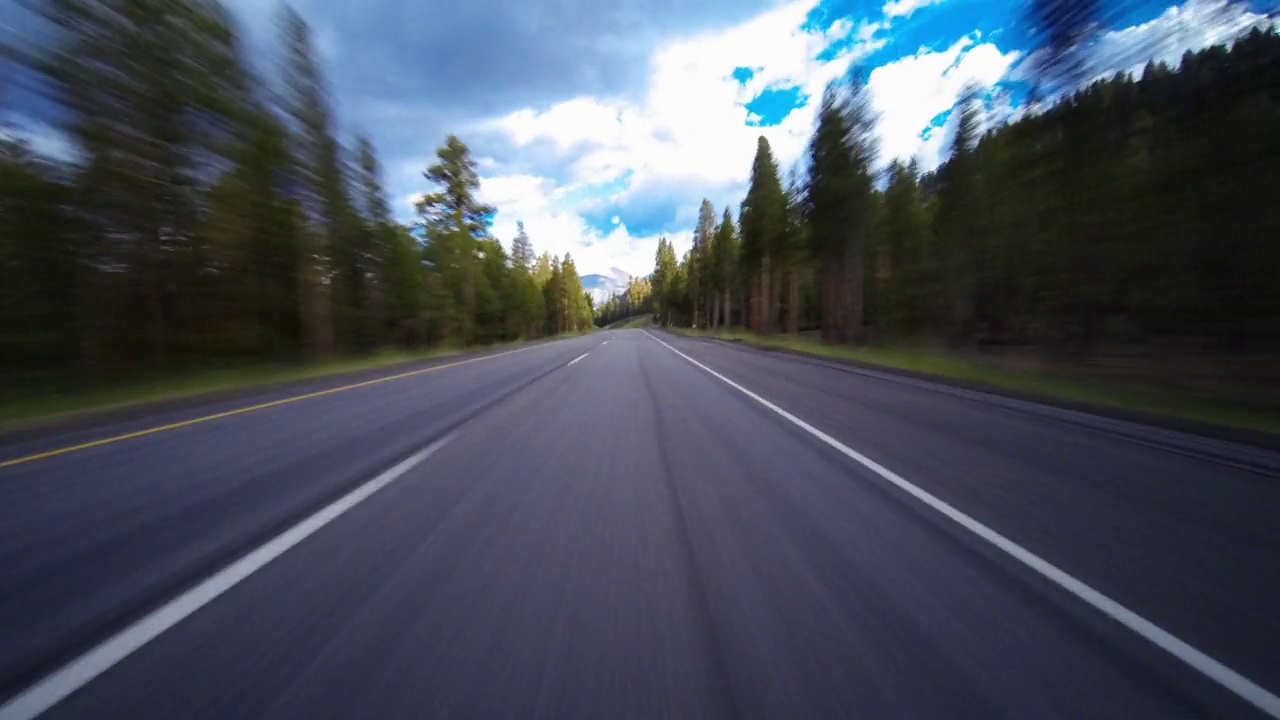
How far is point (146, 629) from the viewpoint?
114 inches

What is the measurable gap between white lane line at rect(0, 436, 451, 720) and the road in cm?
2

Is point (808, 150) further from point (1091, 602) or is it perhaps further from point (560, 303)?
point (560, 303)

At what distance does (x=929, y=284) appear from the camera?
140ft

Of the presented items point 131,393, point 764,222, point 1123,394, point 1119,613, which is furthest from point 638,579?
point 764,222

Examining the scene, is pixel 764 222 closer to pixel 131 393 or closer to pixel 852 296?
pixel 852 296

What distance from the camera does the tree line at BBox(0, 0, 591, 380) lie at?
14914 millimetres

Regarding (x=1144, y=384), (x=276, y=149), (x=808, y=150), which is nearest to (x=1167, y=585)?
(x=1144, y=384)

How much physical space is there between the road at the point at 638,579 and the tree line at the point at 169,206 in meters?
11.2

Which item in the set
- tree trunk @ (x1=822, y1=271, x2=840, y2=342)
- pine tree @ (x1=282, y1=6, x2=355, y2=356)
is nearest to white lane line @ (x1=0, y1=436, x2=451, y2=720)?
pine tree @ (x1=282, y1=6, x2=355, y2=356)

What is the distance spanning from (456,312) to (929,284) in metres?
35.4

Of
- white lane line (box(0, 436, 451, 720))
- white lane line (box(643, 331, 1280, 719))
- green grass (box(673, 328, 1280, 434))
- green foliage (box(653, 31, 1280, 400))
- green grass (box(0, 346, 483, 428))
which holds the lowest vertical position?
green grass (box(673, 328, 1280, 434))

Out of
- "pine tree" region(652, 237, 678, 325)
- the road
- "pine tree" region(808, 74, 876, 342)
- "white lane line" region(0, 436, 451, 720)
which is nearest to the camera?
"white lane line" region(0, 436, 451, 720)

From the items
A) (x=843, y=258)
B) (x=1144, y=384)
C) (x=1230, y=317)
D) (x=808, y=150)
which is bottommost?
(x=1144, y=384)

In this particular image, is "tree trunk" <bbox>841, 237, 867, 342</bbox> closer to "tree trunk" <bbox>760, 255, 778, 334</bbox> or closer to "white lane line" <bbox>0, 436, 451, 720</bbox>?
"tree trunk" <bbox>760, 255, 778, 334</bbox>
